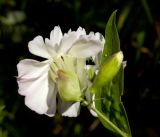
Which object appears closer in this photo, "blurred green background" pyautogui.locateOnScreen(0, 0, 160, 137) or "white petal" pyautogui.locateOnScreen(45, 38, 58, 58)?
"white petal" pyautogui.locateOnScreen(45, 38, 58, 58)

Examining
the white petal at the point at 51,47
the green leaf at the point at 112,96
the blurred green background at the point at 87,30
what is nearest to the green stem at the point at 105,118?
the green leaf at the point at 112,96

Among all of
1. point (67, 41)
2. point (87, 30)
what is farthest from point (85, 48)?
point (87, 30)

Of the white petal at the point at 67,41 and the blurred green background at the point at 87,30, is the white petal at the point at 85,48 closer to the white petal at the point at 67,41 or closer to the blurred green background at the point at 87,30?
the white petal at the point at 67,41

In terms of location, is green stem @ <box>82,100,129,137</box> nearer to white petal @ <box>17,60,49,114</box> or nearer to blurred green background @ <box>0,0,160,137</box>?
white petal @ <box>17,60,49,114</box>

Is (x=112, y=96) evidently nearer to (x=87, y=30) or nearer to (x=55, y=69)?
(x=55, y=69)

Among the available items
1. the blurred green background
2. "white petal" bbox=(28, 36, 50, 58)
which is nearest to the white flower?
"white petal" bbox=(28, 36, 50, 58)

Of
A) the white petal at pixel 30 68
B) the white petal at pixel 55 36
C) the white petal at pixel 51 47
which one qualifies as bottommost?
the white petal at pixel 30 68
